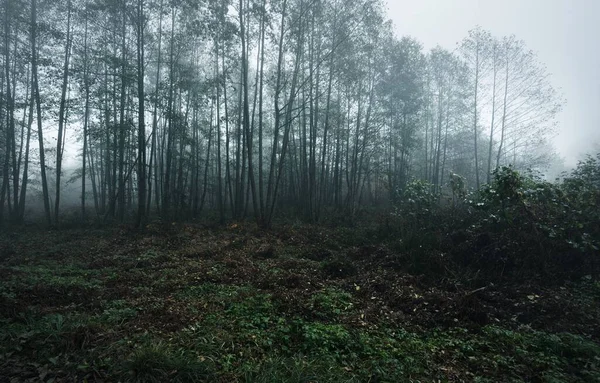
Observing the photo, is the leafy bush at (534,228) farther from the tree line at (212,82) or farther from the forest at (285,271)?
the tree line at (212,82)

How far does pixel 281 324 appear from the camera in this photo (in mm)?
4211

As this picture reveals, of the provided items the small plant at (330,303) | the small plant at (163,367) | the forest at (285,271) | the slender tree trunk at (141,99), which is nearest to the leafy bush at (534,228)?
the forest at (285,271)

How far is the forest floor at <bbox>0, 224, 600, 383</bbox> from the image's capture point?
308cm

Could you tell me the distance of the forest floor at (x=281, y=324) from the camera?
10.1ft

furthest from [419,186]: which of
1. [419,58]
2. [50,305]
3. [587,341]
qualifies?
[419,58]

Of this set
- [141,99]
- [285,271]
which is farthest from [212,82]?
[285,271]

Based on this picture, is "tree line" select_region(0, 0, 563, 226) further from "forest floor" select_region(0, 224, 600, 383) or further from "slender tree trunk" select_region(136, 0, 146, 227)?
"forest floor" select_region(0, 224, 600, 383)

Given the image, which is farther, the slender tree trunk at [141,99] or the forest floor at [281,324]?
the slender tree trunk at [141,99]

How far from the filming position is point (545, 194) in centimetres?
724

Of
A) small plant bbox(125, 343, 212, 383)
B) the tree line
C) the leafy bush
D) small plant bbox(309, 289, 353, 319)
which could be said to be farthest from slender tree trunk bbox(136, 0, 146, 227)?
the leafy bush

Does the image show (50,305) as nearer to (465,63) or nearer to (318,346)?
(318,346)

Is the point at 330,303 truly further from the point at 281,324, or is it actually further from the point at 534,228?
the point at 534,228

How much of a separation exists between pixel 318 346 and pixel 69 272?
600cm

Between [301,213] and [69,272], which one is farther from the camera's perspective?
[301,213]
